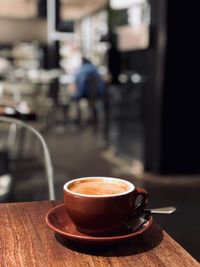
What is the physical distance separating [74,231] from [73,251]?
6 centimetres

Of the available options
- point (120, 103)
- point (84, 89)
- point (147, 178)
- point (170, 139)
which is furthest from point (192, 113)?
point (84, 89)

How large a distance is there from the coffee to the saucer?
0.07 m

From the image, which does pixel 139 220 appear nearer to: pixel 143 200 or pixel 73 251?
pixel 143 200

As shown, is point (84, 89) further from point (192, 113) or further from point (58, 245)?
point (58, 245)

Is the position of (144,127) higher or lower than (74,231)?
lower

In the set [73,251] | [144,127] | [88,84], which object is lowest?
[144,127]

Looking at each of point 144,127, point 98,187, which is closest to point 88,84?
point 144,127

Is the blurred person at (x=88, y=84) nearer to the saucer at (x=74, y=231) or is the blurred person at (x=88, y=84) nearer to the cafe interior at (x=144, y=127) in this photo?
the cafe interior at (x=144, y=127)

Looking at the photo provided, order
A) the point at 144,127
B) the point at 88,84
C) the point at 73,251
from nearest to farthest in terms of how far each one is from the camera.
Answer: the point at 73,251 < the point at 144,127 < the point at 88,84

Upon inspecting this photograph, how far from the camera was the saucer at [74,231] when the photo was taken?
0.66 meters

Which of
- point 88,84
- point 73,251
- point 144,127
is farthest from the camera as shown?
point 88,84

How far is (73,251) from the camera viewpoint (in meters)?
0.67

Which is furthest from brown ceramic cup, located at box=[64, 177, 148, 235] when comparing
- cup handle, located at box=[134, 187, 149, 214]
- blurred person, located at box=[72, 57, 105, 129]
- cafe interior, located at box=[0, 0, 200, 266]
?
blurred person, located at box=[72, 57, 105, 129]

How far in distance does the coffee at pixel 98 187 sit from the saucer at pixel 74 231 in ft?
0.22
